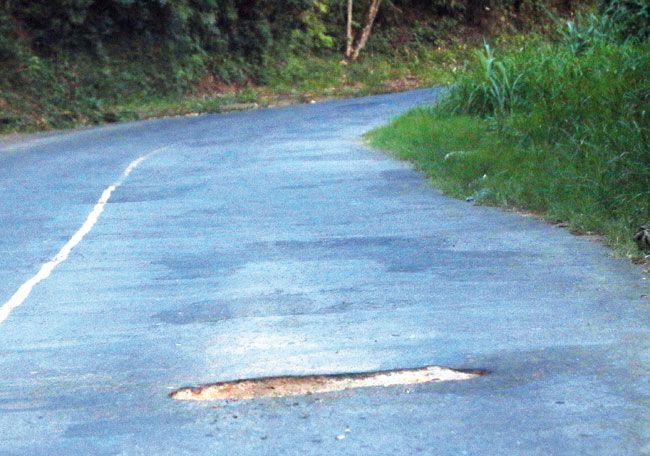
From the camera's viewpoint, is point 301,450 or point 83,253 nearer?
point 301,450

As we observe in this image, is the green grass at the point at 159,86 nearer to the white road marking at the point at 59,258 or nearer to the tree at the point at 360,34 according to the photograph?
the tree at the point at 360,34

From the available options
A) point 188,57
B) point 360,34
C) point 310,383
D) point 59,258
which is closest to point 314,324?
point 310,383

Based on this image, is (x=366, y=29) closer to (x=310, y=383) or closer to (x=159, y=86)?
(x=159, y=86)

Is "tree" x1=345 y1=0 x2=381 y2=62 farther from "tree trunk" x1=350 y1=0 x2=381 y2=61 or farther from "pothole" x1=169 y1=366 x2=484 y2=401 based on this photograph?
"pothole" x1=169 y1=366 x2=484 y2=401

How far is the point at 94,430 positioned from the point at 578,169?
9268 mm

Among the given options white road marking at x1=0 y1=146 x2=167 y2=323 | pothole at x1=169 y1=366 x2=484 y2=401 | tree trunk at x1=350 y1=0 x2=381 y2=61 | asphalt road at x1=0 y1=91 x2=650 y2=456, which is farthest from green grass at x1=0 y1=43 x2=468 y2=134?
pothole at x1=169 y1=366 x2=484 y2=401

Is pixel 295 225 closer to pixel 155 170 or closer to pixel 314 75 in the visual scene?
pixel 155 170

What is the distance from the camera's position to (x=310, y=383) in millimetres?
6680

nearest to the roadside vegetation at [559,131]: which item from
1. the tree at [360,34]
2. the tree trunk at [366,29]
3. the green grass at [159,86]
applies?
the green grass at [159,86]

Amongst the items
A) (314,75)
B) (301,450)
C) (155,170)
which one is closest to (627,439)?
(301,450)

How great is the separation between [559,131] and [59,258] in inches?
310

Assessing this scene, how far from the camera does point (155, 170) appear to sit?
1928cm

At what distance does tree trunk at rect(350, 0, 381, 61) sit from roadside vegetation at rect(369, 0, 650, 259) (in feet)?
67.7

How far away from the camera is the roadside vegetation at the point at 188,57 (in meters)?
34.3
